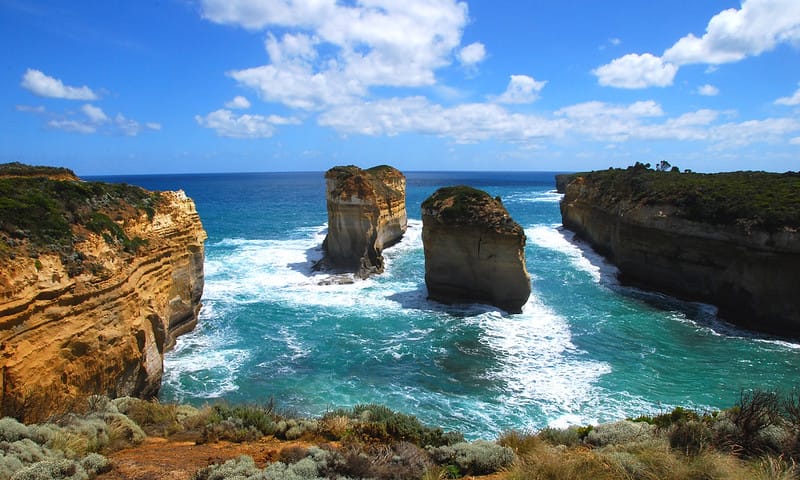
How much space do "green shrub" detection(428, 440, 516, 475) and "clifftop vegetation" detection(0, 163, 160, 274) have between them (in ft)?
31.1

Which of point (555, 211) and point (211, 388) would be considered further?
point (555, 211)

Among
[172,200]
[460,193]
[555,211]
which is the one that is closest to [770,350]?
[460,193]

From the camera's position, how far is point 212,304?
24.3m

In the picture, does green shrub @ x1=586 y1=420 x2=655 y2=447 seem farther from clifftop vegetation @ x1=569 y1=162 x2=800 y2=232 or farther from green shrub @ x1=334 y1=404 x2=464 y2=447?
clifftop vegetation @ x1=569 y1=162 x2=800 y2=232

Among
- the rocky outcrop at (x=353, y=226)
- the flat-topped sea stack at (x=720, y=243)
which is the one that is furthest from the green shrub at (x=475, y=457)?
the rocky outcrop at (x=353, y=226)

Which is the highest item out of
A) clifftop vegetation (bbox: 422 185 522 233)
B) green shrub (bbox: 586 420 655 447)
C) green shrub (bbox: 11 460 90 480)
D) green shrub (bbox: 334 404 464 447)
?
clifftop vegetation (bbox: 422 185 522 233)

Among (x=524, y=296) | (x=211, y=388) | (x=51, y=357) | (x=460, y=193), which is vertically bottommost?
(x=211, y=388)

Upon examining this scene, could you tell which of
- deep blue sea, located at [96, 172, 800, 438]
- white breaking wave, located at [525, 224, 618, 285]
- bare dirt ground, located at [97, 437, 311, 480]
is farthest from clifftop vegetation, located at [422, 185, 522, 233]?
bare dirt ground, located at [97, 437, 311, 480]

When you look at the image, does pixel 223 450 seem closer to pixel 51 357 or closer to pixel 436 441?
pixel 436 441

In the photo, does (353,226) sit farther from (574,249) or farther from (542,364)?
(574,249)

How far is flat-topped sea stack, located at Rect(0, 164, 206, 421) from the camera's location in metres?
9.55

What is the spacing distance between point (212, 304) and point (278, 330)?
216 inches

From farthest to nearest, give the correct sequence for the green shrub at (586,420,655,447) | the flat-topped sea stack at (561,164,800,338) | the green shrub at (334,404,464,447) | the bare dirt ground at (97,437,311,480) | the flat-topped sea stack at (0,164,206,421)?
the flat-topped sea stack at (561,164,800,338) < the flat-topped sea stack at (0,164,206,421) < the green shrub at (334,404,464,447) < the green shrub at (586,420,655,447) < the bare dirt ground at (97,437,311,480)

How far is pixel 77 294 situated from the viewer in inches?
425
